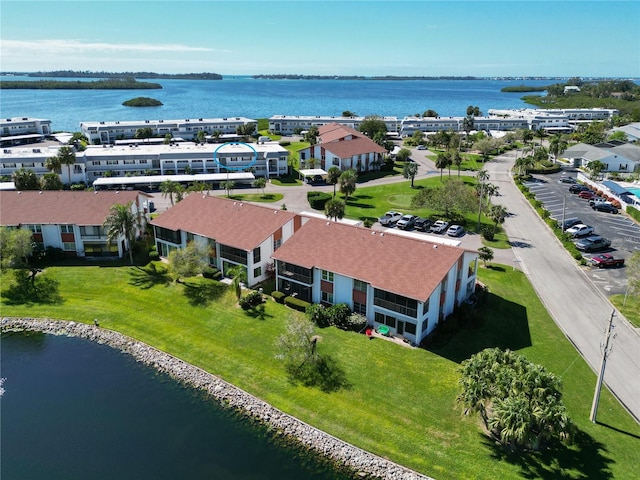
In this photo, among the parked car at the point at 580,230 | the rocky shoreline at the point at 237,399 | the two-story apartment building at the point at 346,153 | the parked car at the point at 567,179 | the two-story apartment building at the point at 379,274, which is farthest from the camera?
the two-story apartment building at the point at 346,153

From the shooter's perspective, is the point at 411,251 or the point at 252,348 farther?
the point at 411,251

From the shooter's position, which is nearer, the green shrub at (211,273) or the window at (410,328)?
the window at (410,328)

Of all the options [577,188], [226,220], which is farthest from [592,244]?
[226,220]

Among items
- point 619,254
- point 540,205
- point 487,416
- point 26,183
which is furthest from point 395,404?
point 26,183

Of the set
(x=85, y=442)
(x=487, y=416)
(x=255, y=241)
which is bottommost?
(x=85, y=442)

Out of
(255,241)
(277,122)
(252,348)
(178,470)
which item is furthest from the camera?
(277,122)

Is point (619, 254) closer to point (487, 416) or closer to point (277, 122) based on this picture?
point (487, 416)

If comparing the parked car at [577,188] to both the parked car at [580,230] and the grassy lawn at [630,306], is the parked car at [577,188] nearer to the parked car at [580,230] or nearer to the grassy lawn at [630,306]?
the parked car at [580,230]

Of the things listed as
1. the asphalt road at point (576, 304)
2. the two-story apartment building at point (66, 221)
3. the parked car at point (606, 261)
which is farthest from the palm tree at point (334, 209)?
the parked car at point (606, 261)
